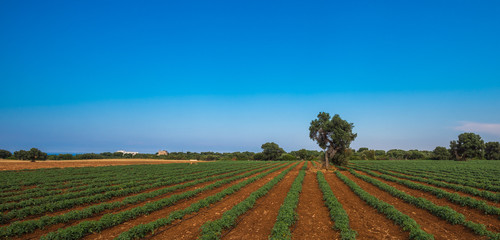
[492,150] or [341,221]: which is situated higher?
[492,150]

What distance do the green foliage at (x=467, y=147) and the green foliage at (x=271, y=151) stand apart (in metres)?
69.2

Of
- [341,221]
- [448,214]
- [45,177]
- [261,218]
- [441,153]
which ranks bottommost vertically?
[261,218]

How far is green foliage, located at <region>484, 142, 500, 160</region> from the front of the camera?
89.9 m

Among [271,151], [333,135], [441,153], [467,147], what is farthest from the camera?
[271,151]

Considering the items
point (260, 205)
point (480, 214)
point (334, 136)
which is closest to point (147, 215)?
point (260, 205)

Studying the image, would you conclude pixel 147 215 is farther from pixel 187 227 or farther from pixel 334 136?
pixel 334 136

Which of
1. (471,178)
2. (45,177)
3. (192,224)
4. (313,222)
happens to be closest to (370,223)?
(313,222)

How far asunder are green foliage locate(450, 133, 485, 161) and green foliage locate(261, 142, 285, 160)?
6921 cm

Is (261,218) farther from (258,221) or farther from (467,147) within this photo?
(467,147)

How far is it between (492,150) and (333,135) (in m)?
111

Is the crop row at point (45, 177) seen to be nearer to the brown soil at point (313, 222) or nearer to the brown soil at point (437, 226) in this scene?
the brown soil at point (313, 222)

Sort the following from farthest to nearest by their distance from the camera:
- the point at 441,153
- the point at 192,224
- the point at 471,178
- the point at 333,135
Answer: the point at 441,153, the point at 333,135, the point at 471,178, the point at 192,224

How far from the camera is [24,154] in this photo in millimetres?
69125

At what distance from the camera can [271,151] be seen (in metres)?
105
